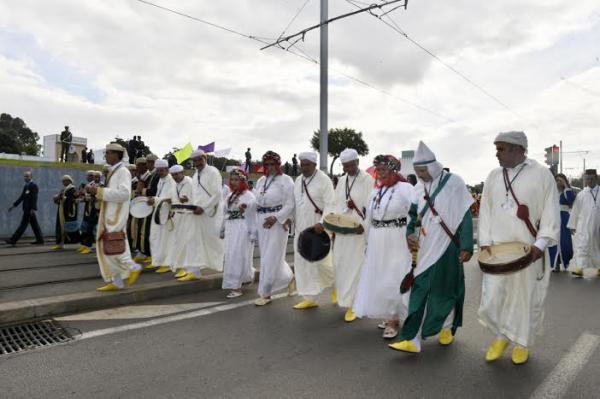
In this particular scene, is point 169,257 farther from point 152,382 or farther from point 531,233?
point 531,233

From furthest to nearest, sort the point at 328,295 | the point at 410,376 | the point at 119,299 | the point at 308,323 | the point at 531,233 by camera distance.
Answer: the point at 328,295 → the point at 119,299 → the point at 308,323 → the point at 531,233 → the point at 410,376

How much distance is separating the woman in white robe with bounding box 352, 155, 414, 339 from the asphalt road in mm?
319

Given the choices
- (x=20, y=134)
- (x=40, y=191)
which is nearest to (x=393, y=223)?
(x=40, y=191)

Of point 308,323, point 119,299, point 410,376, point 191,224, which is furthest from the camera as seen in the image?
point 191,224

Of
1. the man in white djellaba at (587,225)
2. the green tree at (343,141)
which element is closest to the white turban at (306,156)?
the man in white djellaba at (587,225)

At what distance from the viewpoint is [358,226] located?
562 centimetres

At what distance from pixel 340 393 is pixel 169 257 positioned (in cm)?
536

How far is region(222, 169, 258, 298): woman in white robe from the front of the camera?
6719mm

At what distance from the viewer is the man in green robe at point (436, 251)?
4.33 meters

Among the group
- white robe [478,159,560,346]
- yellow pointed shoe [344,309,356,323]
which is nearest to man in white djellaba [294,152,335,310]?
yellow pointed shoe [344,309,356,323]

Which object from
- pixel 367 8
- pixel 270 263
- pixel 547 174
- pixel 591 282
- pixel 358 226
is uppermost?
pixel 367 8

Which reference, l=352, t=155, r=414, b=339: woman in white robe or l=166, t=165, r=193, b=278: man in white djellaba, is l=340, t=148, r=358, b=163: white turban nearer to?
l=352, t=155, r=414, b=339: woman in white robe

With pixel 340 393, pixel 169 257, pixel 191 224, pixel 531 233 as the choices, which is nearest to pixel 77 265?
pixel 169 257

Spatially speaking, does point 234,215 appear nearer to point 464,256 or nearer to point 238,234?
point 238,234
